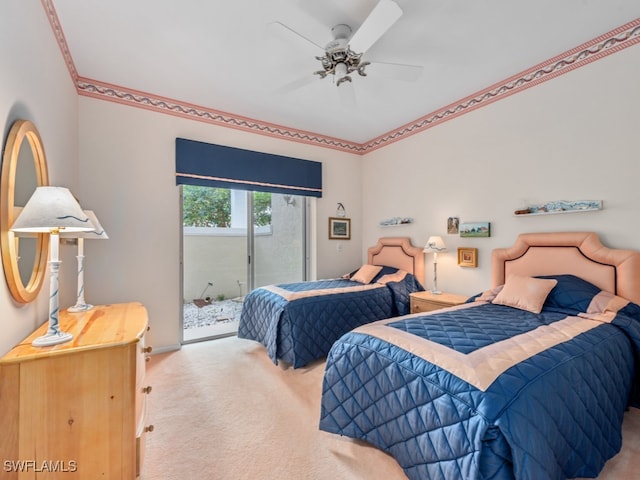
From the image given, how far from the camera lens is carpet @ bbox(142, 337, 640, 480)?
1.58m

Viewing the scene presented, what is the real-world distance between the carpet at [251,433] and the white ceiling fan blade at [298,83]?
277 cm

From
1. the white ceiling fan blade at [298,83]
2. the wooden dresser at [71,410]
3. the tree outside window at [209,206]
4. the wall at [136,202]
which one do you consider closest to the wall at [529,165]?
the white ceiling fan blade at [298,83]

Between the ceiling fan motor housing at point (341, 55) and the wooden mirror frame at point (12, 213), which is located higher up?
the ceiling fan motor housing at point (341, 55)

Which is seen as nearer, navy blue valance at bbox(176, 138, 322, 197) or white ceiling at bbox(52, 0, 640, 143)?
white ceiling at bbox(52, 0, 640, 143)

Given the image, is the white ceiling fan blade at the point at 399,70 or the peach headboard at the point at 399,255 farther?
the peach headboard at the point at 399,255

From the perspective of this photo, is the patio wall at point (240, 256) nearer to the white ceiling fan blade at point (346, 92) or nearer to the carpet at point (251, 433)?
the carpet at point (251, 433)

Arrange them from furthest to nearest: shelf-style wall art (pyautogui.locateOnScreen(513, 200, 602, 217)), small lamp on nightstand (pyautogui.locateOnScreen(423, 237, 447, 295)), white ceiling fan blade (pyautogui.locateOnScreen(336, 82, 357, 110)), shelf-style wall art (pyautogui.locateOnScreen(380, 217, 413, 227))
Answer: shelf-style wall art (pyautogui.locateOnScreen(380, 217, 413, 227)), small lamp on nightstand (pyautogui.locateOnScreen(423, 237, 447, 295)), white ceiling fan blade (pyautogui.locateOnScreen(336, 82, 357, 110)), shelf-style wall art (pyautogui.locateOnScreen(513, 200, 602, 217))

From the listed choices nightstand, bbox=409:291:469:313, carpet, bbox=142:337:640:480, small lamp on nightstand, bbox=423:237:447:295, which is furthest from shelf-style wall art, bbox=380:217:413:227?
carpet, bbox=142:337:640:480

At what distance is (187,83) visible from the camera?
2.90m

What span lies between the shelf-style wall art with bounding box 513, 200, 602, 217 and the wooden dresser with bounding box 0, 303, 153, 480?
327cm

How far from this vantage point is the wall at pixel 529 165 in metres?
2.25

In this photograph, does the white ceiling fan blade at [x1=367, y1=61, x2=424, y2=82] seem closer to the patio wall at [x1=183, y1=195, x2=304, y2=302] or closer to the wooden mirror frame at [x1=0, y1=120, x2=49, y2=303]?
the wooden mirror frame at [x1=0, y1=120, x2=49, y2=303]

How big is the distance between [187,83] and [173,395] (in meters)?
2.92

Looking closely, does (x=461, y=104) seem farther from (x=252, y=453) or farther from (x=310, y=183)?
(x=252, y=453)
